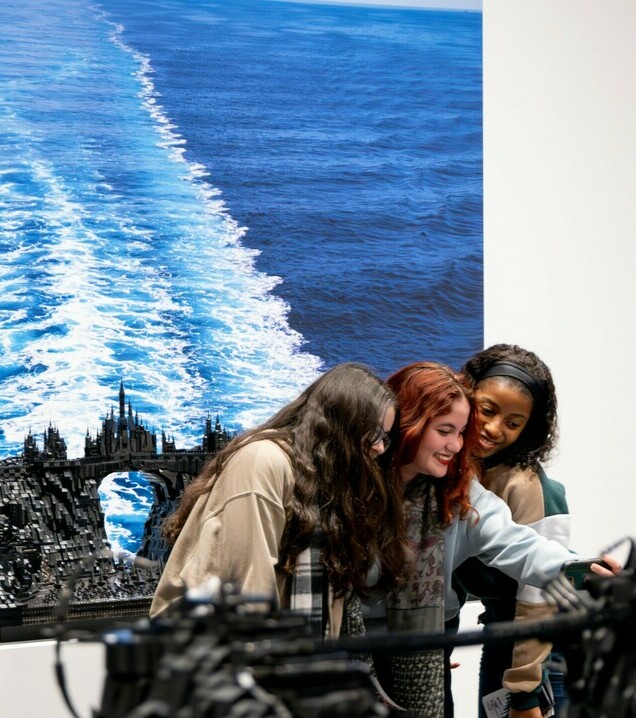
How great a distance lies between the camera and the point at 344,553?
79.7 inches

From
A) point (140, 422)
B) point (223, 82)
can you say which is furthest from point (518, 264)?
point (140, 422)

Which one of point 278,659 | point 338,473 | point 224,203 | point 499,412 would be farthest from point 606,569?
point 224,203

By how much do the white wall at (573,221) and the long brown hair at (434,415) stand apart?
6.75 ft

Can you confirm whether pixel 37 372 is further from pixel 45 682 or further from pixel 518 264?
pixel 518 264

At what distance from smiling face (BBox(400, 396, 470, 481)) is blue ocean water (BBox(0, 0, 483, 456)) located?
5.72 feet

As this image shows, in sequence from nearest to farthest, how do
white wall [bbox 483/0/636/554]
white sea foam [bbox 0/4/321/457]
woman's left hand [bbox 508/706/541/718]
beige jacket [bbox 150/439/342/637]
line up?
beige jacket [bbox 150/439/342/637]
woman's left hand [bbox 508/706/541/718]
white sea foam [bbox 0/4/321/457]
white wall [bbox 483/0/636/554]

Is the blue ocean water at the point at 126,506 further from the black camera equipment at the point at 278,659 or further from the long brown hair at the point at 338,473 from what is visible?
the black camera equipment at the point at 278,659

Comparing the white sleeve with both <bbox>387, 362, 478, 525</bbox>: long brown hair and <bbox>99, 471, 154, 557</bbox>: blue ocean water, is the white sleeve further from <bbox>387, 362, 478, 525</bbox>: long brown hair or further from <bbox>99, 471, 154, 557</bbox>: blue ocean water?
<bbox>99, 471, 154, 557</bbox>: blue ocean water

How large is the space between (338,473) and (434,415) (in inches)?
10.3

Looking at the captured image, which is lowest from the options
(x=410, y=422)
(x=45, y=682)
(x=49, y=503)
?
(x=45, y=682)

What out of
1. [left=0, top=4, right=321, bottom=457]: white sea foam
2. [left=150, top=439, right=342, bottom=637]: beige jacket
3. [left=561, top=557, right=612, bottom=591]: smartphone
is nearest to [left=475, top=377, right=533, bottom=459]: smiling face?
[left=561, top=557, right=612, bottom=591]: smartphone

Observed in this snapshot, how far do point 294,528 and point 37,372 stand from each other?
1884 mm

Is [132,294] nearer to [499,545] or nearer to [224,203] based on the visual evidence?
[224,203]

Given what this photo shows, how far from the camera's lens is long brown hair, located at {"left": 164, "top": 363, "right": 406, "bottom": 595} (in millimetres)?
1996
